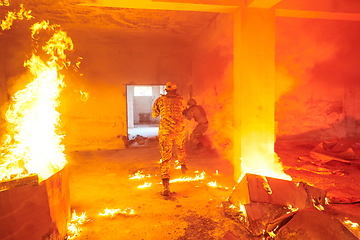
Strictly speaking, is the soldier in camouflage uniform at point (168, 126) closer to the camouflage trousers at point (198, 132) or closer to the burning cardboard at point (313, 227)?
the burning cardboard at point (313, 227)

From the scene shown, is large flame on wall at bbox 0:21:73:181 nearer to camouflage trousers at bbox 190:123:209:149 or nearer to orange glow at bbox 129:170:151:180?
orange glow at bbox 129:170:151:180

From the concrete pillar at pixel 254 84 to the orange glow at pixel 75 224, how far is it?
3.12 meters

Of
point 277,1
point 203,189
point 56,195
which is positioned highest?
point 277,1

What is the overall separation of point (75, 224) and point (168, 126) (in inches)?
88.1

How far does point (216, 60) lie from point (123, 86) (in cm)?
405

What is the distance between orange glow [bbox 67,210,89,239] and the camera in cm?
288

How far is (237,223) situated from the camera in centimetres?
309

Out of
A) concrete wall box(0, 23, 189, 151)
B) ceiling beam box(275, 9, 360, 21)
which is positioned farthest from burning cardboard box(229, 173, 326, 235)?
concrete wall box(0, 23, 189, 151)

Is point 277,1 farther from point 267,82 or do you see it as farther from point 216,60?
point 216,60

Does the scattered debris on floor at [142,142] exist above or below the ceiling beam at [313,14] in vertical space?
below

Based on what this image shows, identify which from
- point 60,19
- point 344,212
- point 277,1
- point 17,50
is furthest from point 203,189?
point 17,50

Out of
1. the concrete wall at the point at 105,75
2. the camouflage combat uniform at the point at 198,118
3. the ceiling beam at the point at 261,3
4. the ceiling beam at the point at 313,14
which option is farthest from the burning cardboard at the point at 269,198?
the concrete wall at the point at 105,75

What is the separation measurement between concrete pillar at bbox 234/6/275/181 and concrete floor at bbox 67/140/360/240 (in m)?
0.97

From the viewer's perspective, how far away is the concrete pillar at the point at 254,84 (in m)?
4.32
